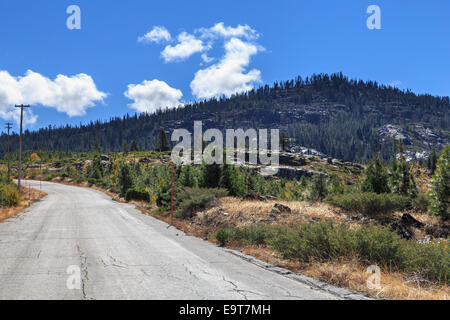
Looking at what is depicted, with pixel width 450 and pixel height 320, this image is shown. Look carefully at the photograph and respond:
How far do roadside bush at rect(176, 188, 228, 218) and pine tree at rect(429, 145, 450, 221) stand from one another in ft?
42.1

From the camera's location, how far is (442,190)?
61.6ft

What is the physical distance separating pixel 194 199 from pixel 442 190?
15025 mm

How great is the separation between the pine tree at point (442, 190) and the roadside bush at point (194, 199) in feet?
42.1

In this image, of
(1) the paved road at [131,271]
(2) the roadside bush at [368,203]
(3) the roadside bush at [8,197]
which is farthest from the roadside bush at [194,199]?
(3) the roadside bush at [8,197]

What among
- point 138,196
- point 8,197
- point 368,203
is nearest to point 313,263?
point 368,203

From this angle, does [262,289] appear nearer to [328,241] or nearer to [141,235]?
[328,241]

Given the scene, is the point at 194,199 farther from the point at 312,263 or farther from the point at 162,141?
the point at 162,141

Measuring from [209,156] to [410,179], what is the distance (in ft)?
79.1

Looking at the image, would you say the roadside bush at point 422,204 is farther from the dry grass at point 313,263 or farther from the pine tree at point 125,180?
the pine tree at point 125,180

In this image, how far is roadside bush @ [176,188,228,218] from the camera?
18.7 metres

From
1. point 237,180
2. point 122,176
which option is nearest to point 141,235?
point 237,180

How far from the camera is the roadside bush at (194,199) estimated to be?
61.3ft

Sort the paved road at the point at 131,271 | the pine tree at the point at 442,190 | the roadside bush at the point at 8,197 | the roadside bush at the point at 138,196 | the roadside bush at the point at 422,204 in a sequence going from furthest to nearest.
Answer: the roadside bush at the point at 138,196 < the roadside bush at the point at 8,197 < the roadside bush at the point at 422,204 < the pine tree at the point at 442,190 < the paved road at the point at 131,271
